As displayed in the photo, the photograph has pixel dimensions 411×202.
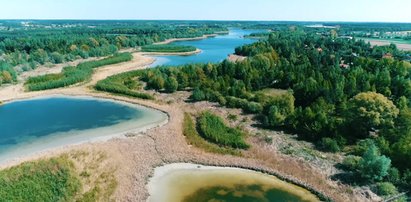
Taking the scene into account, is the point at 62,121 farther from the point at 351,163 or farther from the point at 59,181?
the point at 351,163

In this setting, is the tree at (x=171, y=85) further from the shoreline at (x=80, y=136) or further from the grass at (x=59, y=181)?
the grass at (x=59, y=181)

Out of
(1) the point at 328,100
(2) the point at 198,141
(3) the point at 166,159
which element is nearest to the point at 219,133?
(2) the point at 198,141

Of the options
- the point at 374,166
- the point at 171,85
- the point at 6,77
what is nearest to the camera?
the point at 374,166

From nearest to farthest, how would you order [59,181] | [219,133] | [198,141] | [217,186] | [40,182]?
1. [40,182]
2. [59,181]
3. [217,186]
4. [198,141]
5. [219,133]

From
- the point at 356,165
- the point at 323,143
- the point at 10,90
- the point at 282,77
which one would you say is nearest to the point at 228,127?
the point at 323,143

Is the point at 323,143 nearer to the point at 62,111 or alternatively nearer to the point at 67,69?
the point at 62,111

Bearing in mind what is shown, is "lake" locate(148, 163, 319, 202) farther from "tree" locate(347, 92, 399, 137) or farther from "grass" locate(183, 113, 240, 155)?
"tree" locate(347, 92, 399, 137)
